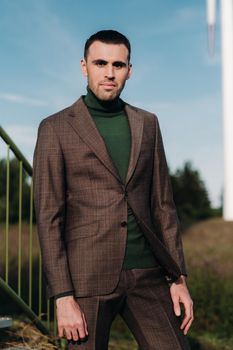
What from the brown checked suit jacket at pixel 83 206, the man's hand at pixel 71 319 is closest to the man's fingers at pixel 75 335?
the man's hand at pixel 71 319

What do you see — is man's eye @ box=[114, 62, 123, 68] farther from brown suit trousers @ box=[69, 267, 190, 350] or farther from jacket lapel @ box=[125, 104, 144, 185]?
brown suit trousers @ box=[69, 267, 190, 350]

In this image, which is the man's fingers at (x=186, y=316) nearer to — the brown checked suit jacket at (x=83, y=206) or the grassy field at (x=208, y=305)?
the brown checked suit jacket at (x=83, y=206)

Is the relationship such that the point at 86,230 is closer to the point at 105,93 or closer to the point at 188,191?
the point at 105,93

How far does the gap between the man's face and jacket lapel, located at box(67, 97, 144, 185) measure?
0.34 ft

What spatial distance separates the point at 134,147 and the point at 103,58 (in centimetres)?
37

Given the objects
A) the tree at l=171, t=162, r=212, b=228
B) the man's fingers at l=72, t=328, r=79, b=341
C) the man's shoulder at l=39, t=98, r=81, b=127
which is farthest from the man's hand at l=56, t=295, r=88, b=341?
the tree at l=171, t=162, r=212, b=228

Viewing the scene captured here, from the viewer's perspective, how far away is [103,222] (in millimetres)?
2576

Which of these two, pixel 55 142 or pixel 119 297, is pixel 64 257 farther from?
pixel 55 142

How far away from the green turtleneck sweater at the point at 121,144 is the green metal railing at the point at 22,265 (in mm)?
974

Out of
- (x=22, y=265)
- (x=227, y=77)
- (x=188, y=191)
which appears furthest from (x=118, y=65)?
(x=188, y=191)

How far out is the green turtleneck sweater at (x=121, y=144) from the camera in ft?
8.50

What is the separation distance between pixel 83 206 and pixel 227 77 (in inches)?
566

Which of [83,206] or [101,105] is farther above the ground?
[101,105]

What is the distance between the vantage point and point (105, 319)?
8.39ft
